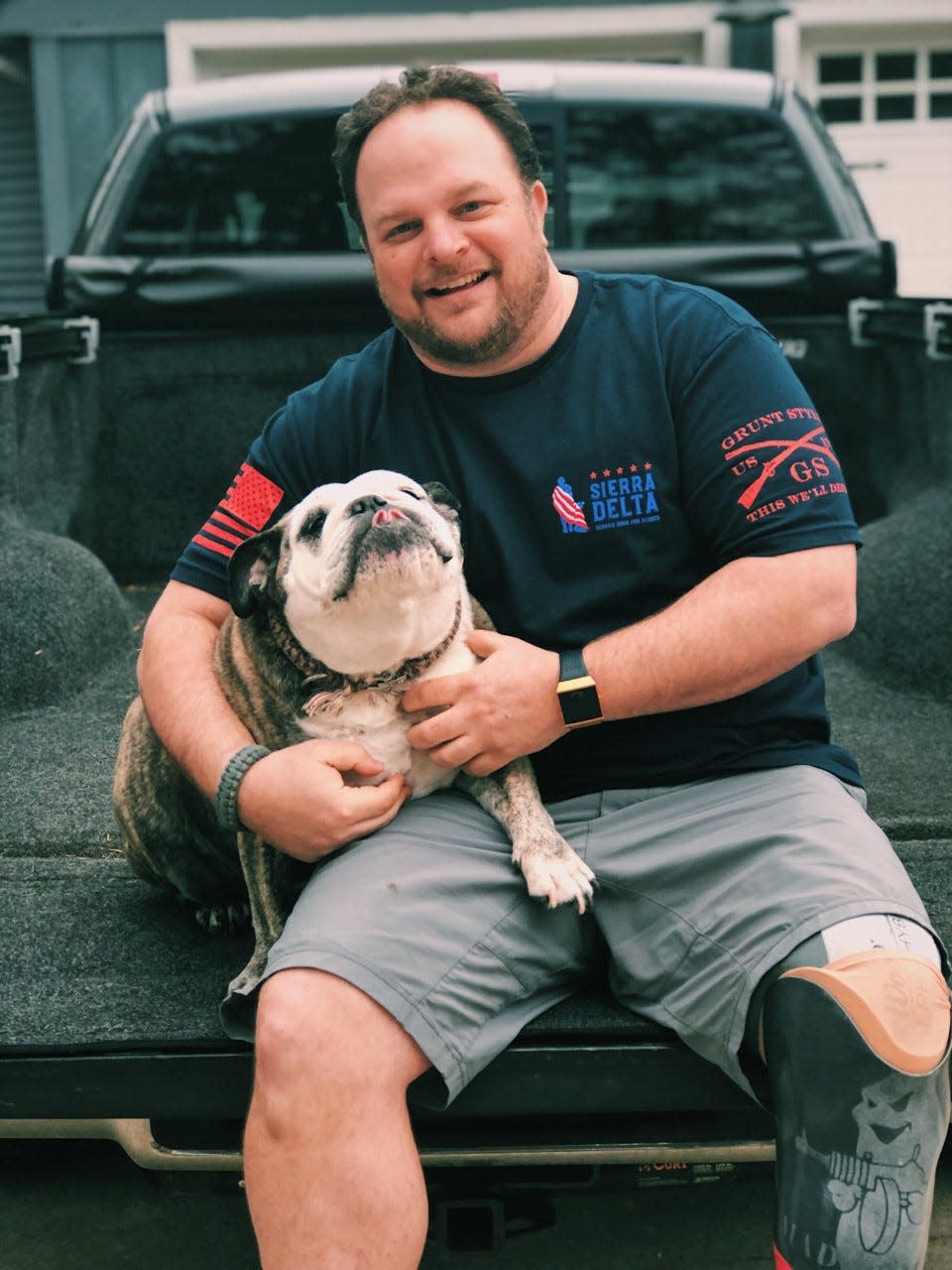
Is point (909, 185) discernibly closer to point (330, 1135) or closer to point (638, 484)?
point (638, 484)

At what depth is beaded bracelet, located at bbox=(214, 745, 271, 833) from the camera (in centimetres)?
212

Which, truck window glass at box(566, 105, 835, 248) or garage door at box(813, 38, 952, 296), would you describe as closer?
truck window glass at box(566, 105, 835, 248)

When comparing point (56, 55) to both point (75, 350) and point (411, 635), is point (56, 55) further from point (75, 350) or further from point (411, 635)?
point (411, 635)

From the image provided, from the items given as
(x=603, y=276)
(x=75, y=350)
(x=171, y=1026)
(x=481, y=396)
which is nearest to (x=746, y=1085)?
(x=171, y=1026)

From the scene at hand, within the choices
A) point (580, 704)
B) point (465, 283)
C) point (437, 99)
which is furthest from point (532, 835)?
point (437, 99)

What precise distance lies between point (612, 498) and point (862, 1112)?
3.15 ft

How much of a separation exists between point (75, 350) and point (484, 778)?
2.26 m

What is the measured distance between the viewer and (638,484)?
2.22 meters

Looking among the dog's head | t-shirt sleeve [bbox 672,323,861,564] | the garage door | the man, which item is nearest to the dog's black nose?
the dog's head

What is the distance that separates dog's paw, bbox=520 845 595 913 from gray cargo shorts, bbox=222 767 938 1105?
0.09 ft

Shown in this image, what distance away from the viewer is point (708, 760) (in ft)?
7.37

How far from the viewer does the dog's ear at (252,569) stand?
2.25m

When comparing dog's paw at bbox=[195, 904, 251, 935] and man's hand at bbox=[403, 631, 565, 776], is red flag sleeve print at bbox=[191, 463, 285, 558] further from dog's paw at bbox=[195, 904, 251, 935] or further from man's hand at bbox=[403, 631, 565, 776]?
dog's paw at bbox=[195, 904, 251, 935]

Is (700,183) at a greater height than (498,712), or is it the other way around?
(700,183)
